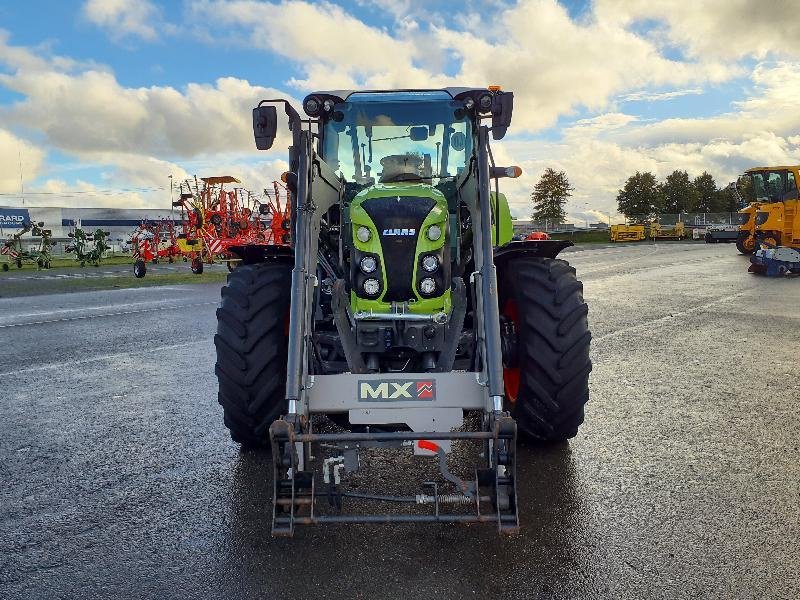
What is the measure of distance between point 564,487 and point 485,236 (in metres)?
1.52

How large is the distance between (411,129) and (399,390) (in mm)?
2332

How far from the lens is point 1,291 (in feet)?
59.8

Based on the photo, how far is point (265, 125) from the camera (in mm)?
4176

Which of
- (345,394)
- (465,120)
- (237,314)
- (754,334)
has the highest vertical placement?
(465,120)

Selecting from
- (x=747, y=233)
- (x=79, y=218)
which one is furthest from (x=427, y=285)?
(x=79, y=218)

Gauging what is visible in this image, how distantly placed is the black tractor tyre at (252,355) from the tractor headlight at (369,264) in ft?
2.32

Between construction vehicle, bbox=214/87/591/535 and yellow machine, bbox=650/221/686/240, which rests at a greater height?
construction vehicle, bbox=214/87/591/535

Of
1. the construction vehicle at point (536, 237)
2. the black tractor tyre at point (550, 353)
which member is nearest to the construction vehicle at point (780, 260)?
the construction vehicle at point (536, 237)

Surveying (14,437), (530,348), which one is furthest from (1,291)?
(530,348)

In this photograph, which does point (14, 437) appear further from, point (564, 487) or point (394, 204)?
point (564, 487)

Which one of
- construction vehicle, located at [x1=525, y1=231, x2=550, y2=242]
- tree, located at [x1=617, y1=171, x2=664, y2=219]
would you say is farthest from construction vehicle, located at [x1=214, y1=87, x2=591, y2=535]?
tree, located at [x1=617, y1=171, x2=664, y2=219]

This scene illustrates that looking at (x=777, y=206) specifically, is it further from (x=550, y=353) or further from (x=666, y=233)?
(x=666, y=233)

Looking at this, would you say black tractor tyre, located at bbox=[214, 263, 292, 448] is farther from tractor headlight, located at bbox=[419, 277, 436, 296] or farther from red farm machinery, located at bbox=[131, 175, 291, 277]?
red farm machinery, located at bbox=[131, 175, 291, 277]

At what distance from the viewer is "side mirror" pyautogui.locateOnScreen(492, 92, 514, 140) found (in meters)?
4.55
